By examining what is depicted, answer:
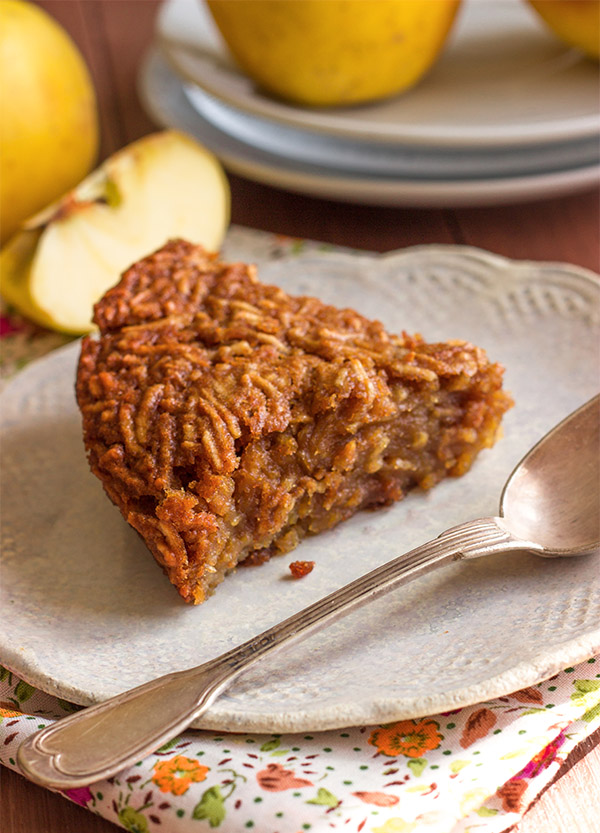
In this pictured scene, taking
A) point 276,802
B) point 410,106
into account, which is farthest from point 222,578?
point 410,106

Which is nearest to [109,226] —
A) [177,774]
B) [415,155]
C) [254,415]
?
[415,155]

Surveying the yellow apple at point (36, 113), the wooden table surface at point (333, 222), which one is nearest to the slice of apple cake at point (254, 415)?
the wooden table surface at point (333, 222)

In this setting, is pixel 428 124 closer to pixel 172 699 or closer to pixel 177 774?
pixel 172 699

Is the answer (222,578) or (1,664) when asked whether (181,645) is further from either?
(1,664)

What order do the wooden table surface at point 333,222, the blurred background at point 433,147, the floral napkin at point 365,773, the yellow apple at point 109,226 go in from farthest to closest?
1. the blurred background at point 433,147
2. the yellow apple at point 109,226
3. the wooden table surface at point 333,222
4. the floral napkin at point 365,773

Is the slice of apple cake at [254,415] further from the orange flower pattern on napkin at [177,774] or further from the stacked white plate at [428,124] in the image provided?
the stacked white plate at [428,124]

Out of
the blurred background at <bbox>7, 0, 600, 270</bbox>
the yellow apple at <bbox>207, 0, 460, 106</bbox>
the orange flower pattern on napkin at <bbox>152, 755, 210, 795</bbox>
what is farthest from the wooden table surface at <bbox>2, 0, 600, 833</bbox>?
the yellow apple at <bbox>207, 0, 460, 106</bbox>

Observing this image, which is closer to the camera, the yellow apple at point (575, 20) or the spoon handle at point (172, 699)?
the spoon handle at point (172, 699)
